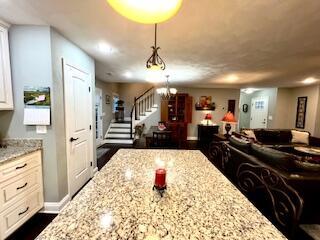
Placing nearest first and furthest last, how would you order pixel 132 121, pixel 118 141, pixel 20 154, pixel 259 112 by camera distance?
1. pixel 20 154
2. pixel 118 141
3. pixel 132 121
4. pixel 259 112

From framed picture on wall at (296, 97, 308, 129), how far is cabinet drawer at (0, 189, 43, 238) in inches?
343

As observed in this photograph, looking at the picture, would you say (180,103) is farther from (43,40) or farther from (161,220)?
(161,220)

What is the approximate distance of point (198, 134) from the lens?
24.3 ft

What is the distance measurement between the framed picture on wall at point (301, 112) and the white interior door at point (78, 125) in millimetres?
7969

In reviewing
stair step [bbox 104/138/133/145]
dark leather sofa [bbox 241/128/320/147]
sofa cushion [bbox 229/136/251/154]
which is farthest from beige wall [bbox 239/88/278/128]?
stair step [bbox 104/138/133/145]

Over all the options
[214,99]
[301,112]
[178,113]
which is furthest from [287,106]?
[178,113]

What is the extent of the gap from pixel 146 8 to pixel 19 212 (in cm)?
243

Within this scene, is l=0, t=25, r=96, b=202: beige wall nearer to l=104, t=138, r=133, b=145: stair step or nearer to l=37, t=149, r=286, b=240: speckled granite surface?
l=37, t=149, r=286, b=240: speckled granite surface

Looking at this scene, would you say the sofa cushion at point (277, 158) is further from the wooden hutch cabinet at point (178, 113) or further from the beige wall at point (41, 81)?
the wooden hutch cabinet at point (178, 113)

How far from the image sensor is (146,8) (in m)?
0.73

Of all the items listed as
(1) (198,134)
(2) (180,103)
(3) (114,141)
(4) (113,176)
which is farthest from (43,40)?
(1) (198,134)

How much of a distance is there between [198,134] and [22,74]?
651 cm

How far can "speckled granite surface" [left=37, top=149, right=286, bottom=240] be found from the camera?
0.72m

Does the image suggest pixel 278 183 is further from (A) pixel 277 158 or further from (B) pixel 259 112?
(B) pixel 259 112
